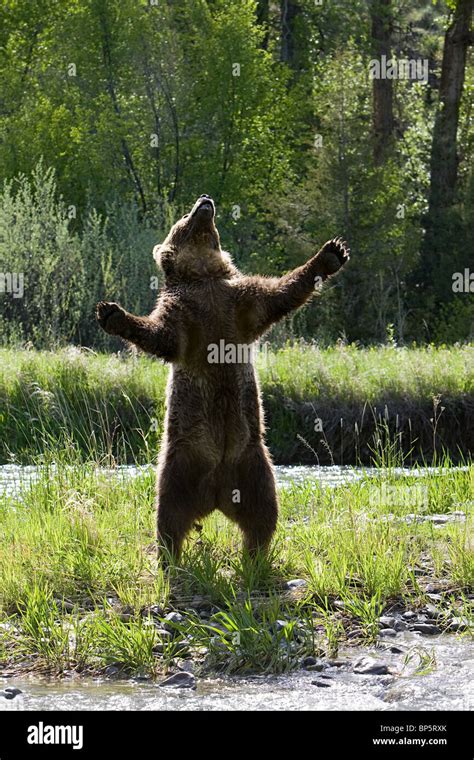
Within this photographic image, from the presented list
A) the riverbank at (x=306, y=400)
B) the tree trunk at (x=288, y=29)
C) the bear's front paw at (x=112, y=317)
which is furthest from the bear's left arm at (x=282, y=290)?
the tree trunk at (x=288, y=29)

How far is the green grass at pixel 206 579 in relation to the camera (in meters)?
5.49

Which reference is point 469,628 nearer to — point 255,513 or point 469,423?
point 255,513

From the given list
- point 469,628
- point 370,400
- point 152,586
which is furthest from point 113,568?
point 370,400

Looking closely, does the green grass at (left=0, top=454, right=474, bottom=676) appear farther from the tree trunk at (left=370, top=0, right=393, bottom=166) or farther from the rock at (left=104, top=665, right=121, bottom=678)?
the tree trunk at (left=370, top=0, right=393, bottom=166)

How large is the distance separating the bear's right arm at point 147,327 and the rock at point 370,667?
175cm

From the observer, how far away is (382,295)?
21766 millimetres

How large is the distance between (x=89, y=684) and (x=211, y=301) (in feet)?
6.65

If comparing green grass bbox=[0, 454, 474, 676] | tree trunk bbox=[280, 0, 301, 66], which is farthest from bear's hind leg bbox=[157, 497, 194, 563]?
tree trunk bbox=[280, 0, 301, 66]

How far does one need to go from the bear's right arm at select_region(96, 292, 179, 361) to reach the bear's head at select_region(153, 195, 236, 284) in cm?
29

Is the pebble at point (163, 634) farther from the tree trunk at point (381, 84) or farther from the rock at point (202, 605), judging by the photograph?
the tree trunk at point (381, 84)

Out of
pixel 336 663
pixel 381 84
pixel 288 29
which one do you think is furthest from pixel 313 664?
pixel 288 29

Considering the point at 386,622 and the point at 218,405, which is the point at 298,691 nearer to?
the point at 386,622

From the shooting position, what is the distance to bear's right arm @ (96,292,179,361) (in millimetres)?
5453

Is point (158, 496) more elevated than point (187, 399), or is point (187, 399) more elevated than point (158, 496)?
point (187, 399)
